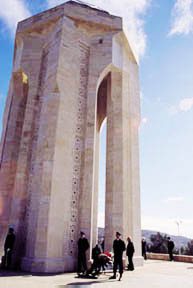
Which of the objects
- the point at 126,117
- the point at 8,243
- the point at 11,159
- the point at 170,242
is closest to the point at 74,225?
the point at 8,243

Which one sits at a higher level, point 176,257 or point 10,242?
Result: point 10,242

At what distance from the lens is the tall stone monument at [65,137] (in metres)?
9.42

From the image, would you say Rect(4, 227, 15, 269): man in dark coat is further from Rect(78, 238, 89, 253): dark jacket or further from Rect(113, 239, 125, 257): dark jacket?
Rect(113, 239, 125, 257): dark jacket

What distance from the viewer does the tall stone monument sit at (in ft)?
30.9

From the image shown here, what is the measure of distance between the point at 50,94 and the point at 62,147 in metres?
2.38

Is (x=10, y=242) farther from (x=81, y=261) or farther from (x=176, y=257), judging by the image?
(x=176, y=257)

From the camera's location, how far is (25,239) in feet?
32.0

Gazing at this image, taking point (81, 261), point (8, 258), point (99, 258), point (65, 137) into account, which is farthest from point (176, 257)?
point (65, 137)

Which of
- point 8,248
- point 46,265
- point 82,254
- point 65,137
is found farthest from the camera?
point 65,137

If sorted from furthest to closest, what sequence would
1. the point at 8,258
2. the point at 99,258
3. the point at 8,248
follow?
the point at 8,248 → the point at 8,258 → the point at 99,258

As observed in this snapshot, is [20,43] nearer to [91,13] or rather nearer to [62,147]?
[91,13]

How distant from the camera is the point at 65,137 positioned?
34.3ft

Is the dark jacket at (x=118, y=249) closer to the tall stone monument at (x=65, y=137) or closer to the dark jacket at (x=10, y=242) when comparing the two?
the tall stone monument at (x=65, y=137)

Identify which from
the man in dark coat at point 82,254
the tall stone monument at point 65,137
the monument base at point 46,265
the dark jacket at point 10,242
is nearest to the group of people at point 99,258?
the man in dark coat at point 82,254
